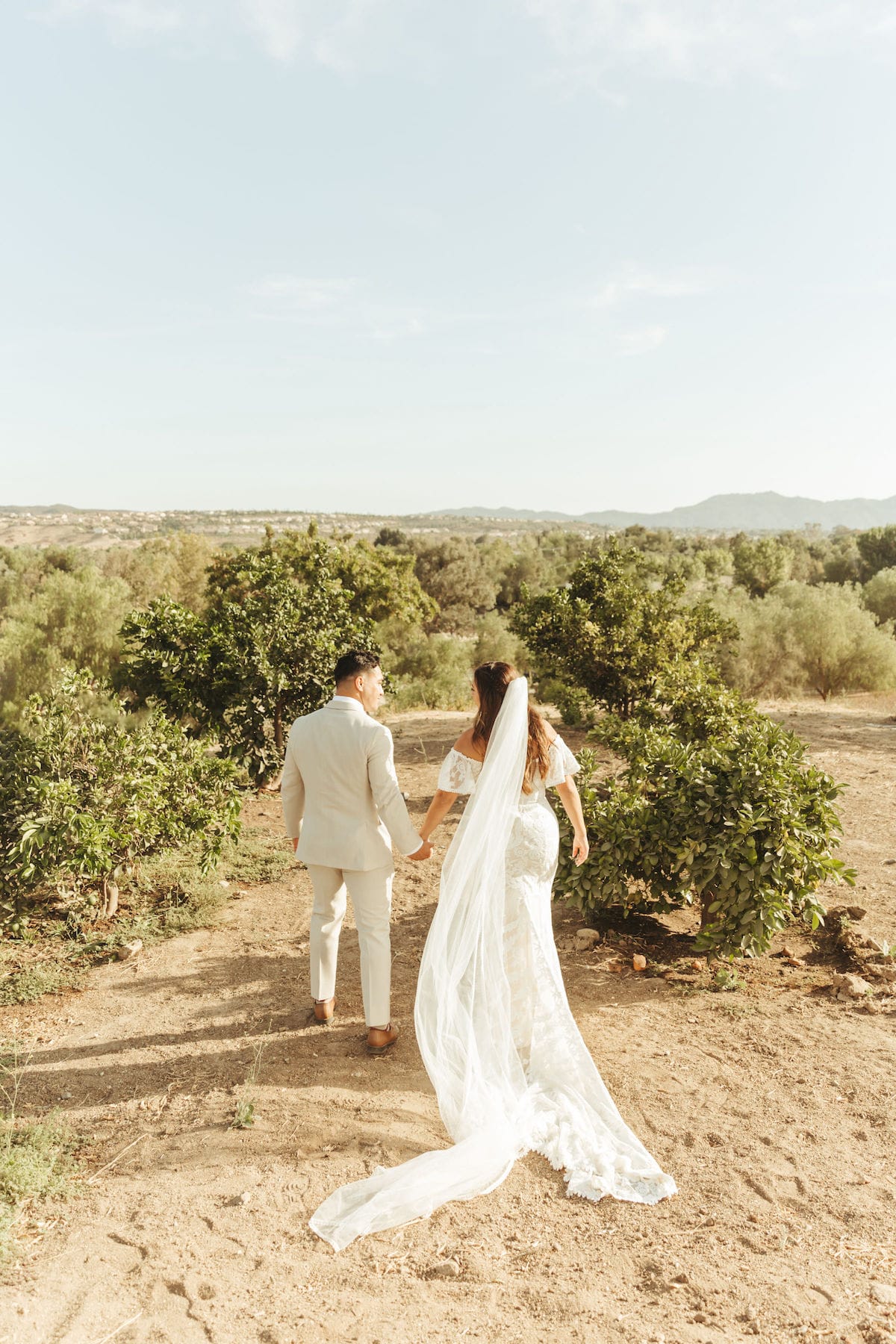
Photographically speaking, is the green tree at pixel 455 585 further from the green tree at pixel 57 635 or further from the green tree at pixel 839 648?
the green tree at pixel 839 648

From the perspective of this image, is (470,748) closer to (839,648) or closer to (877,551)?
(839,648)

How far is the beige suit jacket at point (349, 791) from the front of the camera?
430 cm

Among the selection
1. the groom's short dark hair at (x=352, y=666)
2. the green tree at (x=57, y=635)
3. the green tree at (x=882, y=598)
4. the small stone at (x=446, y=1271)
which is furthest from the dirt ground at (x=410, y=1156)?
the green tree at (x=882, y=598)

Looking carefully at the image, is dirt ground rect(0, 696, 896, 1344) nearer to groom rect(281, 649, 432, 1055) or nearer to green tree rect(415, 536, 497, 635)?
groom rect(281, 649, 432, 1055)

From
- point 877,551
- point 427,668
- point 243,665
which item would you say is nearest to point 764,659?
point 427,668

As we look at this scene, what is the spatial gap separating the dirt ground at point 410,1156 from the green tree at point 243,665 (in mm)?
3430

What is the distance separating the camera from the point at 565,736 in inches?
526

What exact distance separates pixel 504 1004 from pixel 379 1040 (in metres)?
0.79

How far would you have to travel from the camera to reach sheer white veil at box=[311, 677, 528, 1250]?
11.0 feet

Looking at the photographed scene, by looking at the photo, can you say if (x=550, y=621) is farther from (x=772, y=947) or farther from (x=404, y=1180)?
(x=404, y=1180)

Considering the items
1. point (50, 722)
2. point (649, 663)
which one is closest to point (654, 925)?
point (50, 722)

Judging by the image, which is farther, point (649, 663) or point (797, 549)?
point (797, 549)

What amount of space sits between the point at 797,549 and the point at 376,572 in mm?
45712

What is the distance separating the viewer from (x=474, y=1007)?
4109 millimetres
